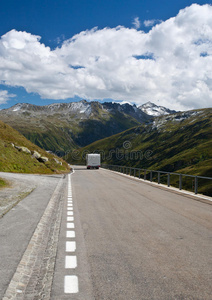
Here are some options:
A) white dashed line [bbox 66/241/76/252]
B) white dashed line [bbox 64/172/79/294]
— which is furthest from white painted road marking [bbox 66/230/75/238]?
white dashed line [bbox 66/241/76/252]

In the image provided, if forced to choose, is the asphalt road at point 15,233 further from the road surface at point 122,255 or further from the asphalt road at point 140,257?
the asphalt road at point 140,257

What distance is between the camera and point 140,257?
18.1 feet

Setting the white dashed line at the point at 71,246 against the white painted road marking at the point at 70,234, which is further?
the white painted road marking at the point at 70,234

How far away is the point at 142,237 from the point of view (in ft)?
23.0

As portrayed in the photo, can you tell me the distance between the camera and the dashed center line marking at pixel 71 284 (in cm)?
407

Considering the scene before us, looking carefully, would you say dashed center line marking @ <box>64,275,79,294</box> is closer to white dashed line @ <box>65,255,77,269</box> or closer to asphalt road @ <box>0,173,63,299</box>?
white dashed line @ <box>65,255,77,269</box>

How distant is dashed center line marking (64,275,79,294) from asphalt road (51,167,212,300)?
0.06 meters

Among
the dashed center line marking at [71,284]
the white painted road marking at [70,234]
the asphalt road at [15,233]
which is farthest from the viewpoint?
the white painted road marking at [70,234]

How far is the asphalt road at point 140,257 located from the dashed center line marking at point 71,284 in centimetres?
6

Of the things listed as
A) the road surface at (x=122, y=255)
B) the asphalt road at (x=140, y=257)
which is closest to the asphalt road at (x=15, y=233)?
the road surface at (x=122, y=255)

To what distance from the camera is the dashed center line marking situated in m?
4.07

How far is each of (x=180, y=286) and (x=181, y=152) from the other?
623 feet

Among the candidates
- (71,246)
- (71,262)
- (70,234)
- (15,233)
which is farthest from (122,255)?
(15,233)

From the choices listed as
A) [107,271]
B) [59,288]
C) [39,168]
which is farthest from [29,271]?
[39,168]
